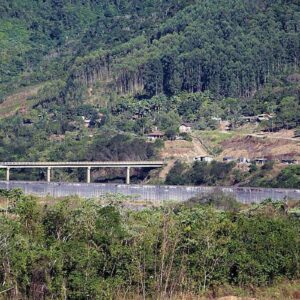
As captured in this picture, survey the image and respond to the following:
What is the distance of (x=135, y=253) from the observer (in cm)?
3791

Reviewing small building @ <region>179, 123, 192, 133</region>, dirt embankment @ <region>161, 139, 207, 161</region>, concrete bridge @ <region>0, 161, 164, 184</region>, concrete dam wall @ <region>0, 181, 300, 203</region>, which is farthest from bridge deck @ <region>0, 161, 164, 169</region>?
small building @ <region>179, 123, 192, 133</region>

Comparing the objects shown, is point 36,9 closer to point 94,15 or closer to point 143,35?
point 94,15

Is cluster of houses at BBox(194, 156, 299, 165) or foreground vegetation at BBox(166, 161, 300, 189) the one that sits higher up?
cluster of houses at BBox(194, 156, 299, 165)

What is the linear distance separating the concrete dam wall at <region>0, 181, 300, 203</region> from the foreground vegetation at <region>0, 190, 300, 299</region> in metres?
30.1

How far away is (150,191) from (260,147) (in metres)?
19.2

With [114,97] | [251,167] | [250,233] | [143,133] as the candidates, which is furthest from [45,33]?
[250,233]

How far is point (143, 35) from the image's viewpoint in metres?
142

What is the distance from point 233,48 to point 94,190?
4730 centimetres

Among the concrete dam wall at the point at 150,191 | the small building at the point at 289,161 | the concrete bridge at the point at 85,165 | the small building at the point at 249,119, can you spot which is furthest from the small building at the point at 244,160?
the small building at the point at 249,119

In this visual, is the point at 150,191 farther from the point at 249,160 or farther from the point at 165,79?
the point at 165,79

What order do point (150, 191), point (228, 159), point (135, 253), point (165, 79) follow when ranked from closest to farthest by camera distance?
point (135, 253), point (150, 191), point (228, 159), point (165, 79)

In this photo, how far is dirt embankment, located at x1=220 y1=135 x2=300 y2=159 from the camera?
92938mm

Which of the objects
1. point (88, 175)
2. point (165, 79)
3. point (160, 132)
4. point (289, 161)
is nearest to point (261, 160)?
point (289, 161)

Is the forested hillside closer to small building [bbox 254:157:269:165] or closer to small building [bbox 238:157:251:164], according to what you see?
small building [bbox 238:157:251:164]
